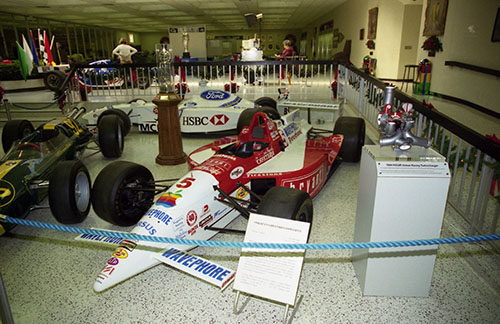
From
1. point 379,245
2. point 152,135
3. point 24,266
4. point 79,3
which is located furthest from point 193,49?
point 379,245

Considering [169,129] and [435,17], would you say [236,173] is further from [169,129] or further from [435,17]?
[435,17]

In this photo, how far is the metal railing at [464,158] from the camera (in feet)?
9.45

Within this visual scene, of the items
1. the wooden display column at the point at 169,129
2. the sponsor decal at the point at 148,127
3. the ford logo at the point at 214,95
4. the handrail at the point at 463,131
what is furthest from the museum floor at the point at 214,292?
the ford logo at the point at 214,95

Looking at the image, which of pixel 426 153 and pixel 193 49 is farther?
pixel 193 49

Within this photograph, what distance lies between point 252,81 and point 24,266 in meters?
9.56

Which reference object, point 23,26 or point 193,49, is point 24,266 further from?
point 23,26

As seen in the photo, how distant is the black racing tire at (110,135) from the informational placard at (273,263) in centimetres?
429

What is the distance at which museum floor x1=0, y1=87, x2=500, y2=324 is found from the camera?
2578mm

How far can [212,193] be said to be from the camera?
3.30 metres

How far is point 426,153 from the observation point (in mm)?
2691

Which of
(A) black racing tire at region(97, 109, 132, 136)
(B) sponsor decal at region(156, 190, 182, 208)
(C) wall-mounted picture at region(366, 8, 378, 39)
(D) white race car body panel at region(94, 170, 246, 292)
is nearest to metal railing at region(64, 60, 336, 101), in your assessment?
(A) black racing tire at region(97, 109, 132, 136)

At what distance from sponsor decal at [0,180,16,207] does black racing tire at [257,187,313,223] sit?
2.43 meters

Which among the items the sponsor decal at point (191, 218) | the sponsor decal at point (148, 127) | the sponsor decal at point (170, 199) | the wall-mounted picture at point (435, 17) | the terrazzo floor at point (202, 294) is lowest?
the terrazzo floor at point (202, 294)

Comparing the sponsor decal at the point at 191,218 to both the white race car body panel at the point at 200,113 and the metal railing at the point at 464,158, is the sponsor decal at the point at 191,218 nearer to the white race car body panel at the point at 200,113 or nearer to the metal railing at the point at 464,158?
the metal railing at the point at 464,158
